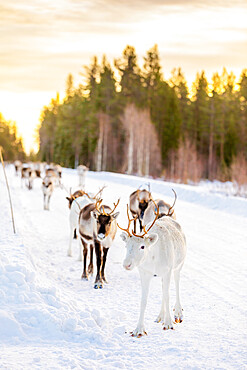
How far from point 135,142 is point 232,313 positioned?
41752mm

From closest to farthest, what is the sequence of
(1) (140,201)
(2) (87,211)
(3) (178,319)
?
(3) (178,319)
(2) (87,211)
(1) (140,201)

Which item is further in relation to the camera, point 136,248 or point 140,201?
point 140,201

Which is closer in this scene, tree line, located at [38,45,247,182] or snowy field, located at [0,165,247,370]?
snowy field, located at [0,165,247,370]

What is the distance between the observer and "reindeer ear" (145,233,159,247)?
17.9 feet

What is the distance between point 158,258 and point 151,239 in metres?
0.34

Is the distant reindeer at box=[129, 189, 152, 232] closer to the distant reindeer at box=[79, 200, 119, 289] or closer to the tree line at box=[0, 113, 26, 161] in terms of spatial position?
the distant reindeer at box=[79, 200, 119, 289]

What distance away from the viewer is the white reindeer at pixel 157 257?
17.6ft

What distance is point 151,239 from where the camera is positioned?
5.48m

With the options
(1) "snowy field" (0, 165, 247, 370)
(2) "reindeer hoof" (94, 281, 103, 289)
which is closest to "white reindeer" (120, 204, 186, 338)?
(1) "snowy field" (0, 165, 247, 370)

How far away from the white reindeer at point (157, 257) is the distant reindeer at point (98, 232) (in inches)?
63.0

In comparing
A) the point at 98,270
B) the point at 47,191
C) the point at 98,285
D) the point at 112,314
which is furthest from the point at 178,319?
the point at 47,191

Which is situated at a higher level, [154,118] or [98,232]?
[154,118]

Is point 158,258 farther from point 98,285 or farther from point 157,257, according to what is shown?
point 98,285

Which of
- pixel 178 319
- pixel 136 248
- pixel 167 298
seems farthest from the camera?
A: pixel 178 319
